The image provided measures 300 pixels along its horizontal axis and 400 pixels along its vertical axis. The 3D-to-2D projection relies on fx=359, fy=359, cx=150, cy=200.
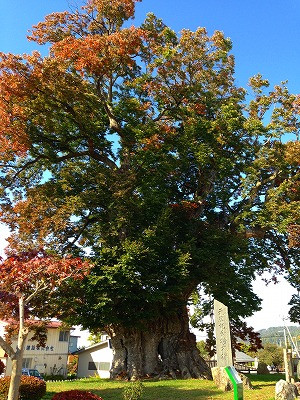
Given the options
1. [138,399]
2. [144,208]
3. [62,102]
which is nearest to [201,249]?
[144,208]

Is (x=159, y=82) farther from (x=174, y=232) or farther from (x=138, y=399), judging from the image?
(x=138, y=399)

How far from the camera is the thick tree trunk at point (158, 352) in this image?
59.6 feet

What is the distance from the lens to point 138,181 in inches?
731

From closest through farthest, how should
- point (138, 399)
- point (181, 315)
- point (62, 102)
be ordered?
point (138, 399) → point (62, 102) → point (181, 315)

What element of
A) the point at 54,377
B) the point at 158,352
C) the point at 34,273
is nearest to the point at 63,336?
the point at 54,377

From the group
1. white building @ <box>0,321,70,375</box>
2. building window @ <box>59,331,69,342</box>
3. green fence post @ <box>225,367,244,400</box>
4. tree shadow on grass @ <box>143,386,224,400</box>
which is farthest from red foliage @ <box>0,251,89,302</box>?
building window @ <box>59,331,69,342</box>

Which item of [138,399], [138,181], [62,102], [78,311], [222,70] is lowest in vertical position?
[138,399]

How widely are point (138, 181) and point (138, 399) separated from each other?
1019cm

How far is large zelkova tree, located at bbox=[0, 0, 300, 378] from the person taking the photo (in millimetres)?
16578

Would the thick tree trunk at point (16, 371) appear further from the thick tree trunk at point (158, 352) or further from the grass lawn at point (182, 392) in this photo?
the thick tree trunk at point (158, 352)

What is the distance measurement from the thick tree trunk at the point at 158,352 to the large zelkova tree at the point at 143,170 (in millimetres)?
65

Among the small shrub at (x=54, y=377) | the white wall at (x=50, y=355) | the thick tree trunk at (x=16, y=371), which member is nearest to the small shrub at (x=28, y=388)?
the thick tree trunk at (x=16, y=371)

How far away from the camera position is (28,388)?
36.8 feet

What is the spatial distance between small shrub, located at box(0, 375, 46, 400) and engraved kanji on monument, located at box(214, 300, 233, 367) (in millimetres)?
6291
